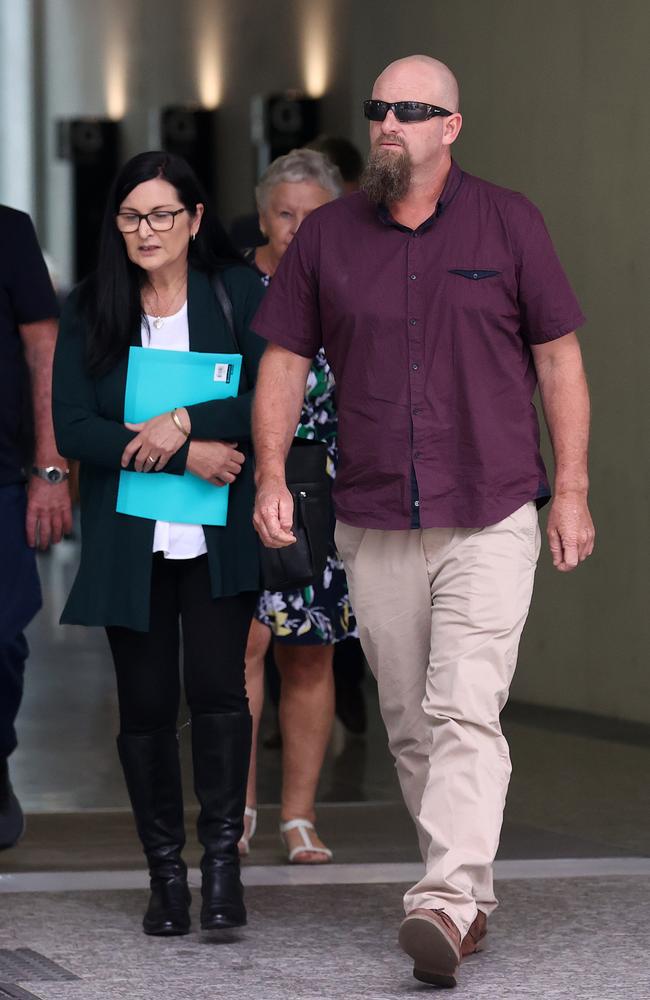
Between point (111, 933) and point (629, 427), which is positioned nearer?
point (111, 933)

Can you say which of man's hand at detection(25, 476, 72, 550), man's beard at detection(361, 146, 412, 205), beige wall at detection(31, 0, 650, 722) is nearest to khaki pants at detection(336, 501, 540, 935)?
man's beard at detection(361, 146, 412, 205)

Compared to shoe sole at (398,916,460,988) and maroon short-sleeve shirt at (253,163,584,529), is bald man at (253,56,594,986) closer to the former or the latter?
maroon short-sleeve shirt at (253,163,584,529)

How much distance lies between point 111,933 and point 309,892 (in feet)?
2.03

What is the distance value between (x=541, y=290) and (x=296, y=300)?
55cm

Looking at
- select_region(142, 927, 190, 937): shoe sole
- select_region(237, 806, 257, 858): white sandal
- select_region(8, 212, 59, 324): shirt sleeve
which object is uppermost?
select_region(8, 212, 59, 324): shirt sleeve

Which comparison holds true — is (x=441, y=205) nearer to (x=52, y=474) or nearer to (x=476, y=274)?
(x=476, y=274)

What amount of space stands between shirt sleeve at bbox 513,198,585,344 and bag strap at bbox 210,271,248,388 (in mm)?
730

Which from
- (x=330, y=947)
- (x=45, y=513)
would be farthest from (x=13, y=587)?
(x=330, y=947)

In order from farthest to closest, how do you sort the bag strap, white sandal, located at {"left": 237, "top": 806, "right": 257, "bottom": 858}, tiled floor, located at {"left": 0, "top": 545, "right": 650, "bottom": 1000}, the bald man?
white sandal, located at {"left": 237, "top": 806, "right": 257, "bottom": 858} < the bag strap < the bald man < tiled floor, located at {"left": 0, "top": 545, "right": 650, "bottom": 1000}

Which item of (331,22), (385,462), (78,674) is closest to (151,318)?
(385,462)

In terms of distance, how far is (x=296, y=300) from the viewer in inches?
170

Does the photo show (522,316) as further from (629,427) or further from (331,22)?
(331,22)

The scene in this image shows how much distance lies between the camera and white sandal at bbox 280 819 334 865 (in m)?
5.24

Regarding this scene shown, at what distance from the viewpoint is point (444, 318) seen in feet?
13.6
